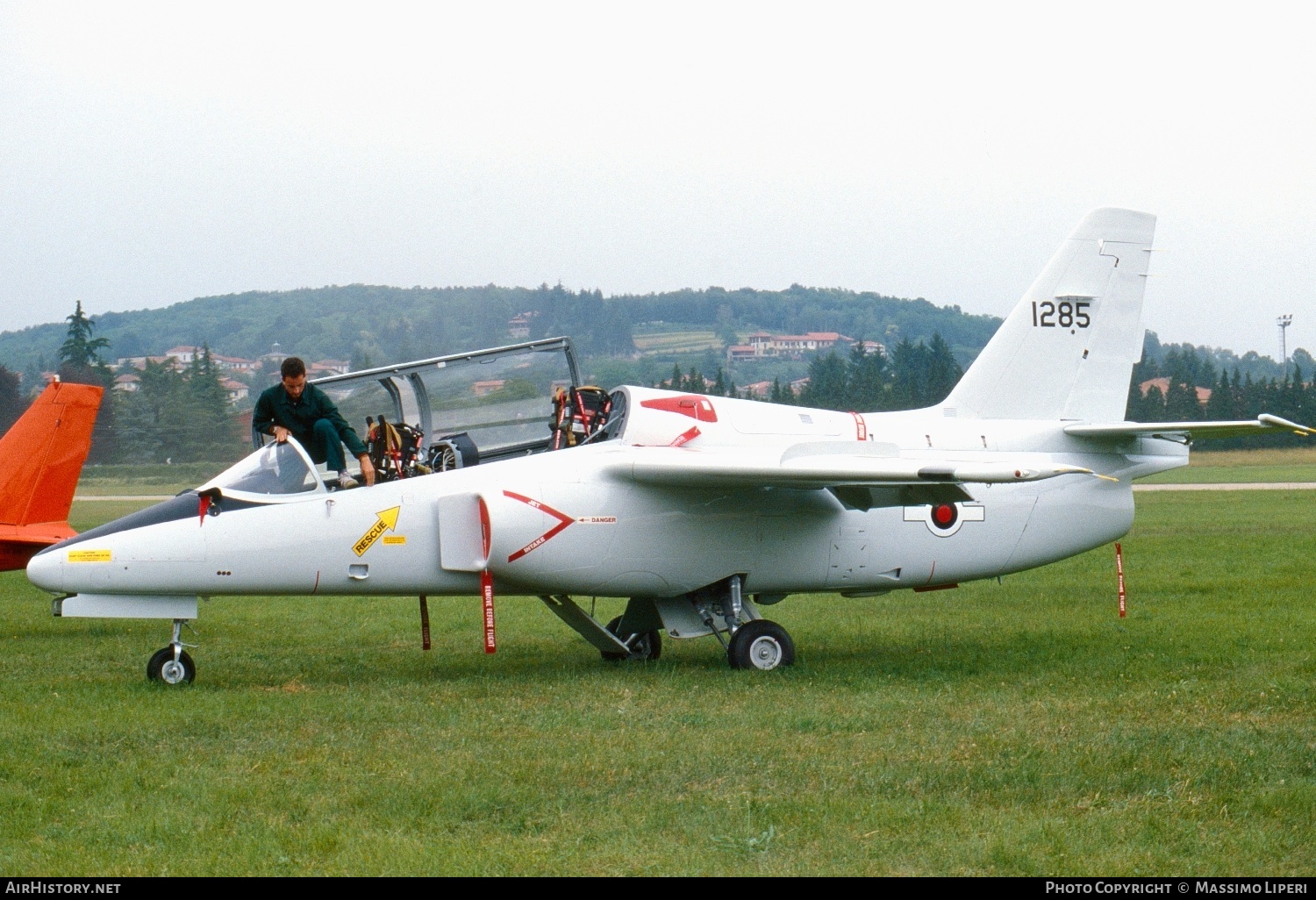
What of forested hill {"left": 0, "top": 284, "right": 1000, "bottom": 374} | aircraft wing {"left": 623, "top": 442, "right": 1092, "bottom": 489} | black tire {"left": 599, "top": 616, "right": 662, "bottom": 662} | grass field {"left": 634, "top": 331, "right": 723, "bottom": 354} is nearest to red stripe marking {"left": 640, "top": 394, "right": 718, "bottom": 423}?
aircraft wing {"left": 623, "top": 442, "right": 1092, "bottom": 489}

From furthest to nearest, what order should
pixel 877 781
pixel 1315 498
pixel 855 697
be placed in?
pixel 1315 498, pixel 855 697, pixel 877 781

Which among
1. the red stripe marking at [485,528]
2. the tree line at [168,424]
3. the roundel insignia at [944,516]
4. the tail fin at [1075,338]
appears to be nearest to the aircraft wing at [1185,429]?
the tail fin at [1075,338]

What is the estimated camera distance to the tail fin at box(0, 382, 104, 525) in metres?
15.9

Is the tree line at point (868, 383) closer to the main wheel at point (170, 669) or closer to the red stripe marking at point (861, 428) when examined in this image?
the red stripe marking at point (861, 428)

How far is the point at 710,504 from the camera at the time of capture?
39.0 ft

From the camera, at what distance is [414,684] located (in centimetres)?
1123

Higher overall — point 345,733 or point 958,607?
point 345,733

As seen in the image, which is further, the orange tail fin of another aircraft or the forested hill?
the forested hill

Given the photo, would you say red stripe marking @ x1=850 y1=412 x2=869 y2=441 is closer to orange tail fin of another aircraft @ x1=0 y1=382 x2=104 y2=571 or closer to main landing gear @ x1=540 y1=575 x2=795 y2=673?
main landing gear @ x1=540 y1=575 x2=795 y2=673

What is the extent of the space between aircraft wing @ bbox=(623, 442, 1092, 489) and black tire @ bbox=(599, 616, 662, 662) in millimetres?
2348

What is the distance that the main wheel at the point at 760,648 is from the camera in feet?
39.0
